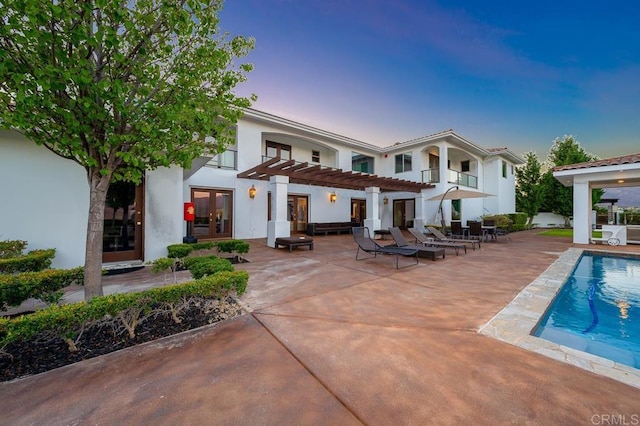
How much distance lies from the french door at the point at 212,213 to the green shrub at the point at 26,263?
6824 millimetres

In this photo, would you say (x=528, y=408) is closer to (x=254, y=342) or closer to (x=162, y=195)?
(x=254, y=342)

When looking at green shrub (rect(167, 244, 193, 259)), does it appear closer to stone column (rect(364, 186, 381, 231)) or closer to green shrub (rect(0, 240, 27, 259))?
green shrub (rect(0, 240, 27, 259))

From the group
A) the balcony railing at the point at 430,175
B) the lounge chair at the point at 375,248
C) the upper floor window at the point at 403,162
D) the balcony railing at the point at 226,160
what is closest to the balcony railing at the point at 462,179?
the balcony railing at the point at 430,175

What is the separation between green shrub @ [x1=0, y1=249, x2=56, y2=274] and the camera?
4.63m

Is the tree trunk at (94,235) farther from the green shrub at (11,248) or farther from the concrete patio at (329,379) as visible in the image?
the green shrub at (11,248)

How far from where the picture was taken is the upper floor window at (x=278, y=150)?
15.3 m

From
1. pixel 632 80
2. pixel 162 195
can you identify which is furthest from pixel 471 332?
pixel 632 80

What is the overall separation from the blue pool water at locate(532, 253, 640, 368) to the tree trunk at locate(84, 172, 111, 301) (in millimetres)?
6073

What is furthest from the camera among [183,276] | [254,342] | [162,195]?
[162,195]

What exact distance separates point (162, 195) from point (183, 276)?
2786mm

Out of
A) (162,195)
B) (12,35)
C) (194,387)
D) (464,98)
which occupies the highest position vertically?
(464,98)

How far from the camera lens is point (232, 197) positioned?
42.4ft

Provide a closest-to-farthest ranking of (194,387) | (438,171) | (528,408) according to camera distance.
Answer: (528,408) < (194,387) < (438,171)

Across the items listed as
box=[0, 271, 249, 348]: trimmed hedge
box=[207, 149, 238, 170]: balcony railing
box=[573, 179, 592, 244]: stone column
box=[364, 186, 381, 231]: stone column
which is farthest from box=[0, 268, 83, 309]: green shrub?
box=[573, 179, 592, 244]: stone column
